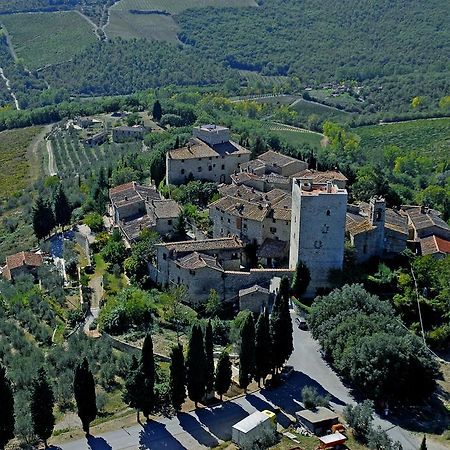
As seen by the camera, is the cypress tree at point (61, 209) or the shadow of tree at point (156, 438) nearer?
the shadow of tree at point (156, 438)

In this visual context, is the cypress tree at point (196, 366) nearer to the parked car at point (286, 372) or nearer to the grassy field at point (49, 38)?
the parked car at point (286, 372)

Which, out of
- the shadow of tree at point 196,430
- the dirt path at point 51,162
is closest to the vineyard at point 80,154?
the dirt path at point 51,162

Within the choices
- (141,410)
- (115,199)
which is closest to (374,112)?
(115,199)

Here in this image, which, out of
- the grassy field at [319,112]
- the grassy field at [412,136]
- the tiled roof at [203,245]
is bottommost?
the grassy field at [319,112]

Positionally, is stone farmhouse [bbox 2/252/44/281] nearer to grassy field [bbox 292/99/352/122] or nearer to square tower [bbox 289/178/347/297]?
square tower [bbox 289/178/347/297]

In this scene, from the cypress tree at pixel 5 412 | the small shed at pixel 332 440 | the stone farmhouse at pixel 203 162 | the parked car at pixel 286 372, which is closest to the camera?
the cypress tree at pixel 5 412

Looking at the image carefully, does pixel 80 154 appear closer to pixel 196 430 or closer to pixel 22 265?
pixel 22 265

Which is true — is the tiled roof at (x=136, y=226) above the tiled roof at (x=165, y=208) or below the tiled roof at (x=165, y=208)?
below
